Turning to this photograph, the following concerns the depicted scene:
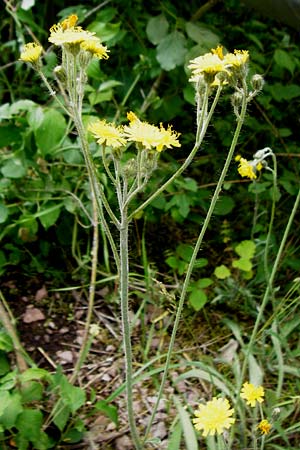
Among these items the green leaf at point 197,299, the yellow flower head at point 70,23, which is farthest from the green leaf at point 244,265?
the yellow flower head at point 70,23

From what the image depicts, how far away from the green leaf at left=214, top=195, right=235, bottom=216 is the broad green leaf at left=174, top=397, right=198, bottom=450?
0.76 metres

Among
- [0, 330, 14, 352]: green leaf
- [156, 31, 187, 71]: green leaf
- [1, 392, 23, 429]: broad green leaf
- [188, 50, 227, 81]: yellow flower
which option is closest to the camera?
[188, 50, 227, 81]: yellow flower

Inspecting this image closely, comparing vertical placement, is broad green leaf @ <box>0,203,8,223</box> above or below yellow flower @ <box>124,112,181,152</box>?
below

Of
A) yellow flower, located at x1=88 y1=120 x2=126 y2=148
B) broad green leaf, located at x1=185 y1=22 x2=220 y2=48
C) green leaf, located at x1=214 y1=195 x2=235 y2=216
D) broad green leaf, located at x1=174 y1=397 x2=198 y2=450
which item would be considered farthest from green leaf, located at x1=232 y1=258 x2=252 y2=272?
yellow flower, located at x1=88 y1=120 x2=126 y2=148

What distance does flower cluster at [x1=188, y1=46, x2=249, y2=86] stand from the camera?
3.67ft

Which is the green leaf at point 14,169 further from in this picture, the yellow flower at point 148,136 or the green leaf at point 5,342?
the yellow flower at point 148,136

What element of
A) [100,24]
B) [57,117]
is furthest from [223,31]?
[57,117]

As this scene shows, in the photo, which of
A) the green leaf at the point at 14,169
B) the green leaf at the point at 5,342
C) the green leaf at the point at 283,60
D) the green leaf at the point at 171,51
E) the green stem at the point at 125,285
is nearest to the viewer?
the green stem at the point at 125,285

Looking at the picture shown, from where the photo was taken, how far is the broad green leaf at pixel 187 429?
154 cm

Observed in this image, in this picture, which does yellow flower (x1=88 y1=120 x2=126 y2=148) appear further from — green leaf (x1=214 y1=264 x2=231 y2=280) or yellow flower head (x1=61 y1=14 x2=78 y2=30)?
green leaf (x1=214 y1=264 x2=231 y2=280)

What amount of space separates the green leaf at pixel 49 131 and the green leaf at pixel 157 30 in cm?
45

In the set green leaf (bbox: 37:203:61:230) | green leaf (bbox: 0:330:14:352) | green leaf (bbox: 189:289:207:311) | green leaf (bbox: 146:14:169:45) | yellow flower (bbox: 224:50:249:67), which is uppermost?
yellow flower (bbox: 224:50:249:67)

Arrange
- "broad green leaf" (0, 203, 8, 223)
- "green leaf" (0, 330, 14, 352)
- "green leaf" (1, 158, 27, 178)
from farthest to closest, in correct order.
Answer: "green leaf" (1, 158, 27, 178) → "broad green leaf" (0, 203, 8, 223) → "green leaf" (0, 330, 14, 352)

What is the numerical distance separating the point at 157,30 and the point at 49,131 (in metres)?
0.54
